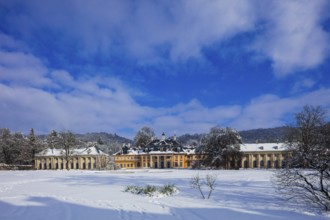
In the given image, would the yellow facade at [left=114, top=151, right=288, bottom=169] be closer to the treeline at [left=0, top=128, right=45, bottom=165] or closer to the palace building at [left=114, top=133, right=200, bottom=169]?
the palace building at [left=114, top=133, right=200, bottom=169]

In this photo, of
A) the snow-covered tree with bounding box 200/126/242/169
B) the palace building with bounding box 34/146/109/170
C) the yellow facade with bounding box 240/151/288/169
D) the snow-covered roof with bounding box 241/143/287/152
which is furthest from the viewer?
the palace building with bounding box 34/146/109/170

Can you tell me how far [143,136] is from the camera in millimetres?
117250

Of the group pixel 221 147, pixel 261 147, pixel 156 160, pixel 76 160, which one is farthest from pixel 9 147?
pixel 261 147

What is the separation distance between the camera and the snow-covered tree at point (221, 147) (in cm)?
6862

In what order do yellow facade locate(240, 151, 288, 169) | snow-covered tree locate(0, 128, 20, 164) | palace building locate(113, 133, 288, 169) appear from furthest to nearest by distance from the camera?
palace building locate(113, 133, 288, 169), yellow facade locate(240, 151, 288, 169), snow-covered tree locate(0, 128, 20, 164)

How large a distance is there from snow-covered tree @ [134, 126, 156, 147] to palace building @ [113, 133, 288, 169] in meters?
5.23

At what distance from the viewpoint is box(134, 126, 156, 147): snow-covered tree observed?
116500 millimetres

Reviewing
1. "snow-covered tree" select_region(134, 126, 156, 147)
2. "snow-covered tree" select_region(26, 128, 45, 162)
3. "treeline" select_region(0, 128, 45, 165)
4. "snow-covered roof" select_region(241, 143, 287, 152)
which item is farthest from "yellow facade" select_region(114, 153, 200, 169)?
"treeline" select_region(0, 128, 45, 165)

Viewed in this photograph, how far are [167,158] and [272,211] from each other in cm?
8987

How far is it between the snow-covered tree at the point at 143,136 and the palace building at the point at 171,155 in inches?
206

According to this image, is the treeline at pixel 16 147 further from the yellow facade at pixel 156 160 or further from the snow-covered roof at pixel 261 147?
the snow-covered roof at pixel 261 147

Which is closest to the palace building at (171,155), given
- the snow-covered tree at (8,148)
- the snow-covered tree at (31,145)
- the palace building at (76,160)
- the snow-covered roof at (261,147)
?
the snow-covered roof at (261,147)

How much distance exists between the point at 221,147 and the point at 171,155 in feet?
120

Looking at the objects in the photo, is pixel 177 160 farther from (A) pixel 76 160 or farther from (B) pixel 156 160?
(A) pixel 76 160
